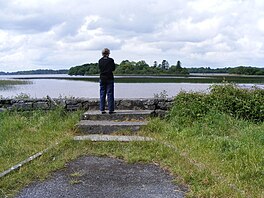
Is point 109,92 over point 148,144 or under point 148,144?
over

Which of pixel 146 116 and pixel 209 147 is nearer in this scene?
pixel 209 147

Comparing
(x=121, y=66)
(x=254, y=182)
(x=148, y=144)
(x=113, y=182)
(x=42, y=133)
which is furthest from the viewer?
(x=121, y=66)

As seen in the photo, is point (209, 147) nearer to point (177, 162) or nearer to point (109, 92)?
point (177, 162)

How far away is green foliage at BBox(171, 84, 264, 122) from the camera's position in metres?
8.23

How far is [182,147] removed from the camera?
6051 mm

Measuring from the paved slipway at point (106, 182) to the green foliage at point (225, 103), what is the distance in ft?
10.2

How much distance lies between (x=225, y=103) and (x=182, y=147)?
9.18 ft

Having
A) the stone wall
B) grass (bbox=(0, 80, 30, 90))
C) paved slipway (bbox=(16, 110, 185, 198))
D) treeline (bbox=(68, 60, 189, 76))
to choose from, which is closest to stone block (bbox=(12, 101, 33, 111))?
the stone wall

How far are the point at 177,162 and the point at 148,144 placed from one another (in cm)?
111

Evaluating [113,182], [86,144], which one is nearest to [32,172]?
[113,182]

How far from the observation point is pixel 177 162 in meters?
5.31

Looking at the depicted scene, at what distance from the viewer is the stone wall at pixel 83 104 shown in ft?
30.0

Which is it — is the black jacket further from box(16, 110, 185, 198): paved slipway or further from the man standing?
box(16, 110, 185, 198): paved slipway

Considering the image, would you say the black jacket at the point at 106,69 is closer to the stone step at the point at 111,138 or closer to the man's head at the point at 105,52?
the man's head at the point at 105,52
